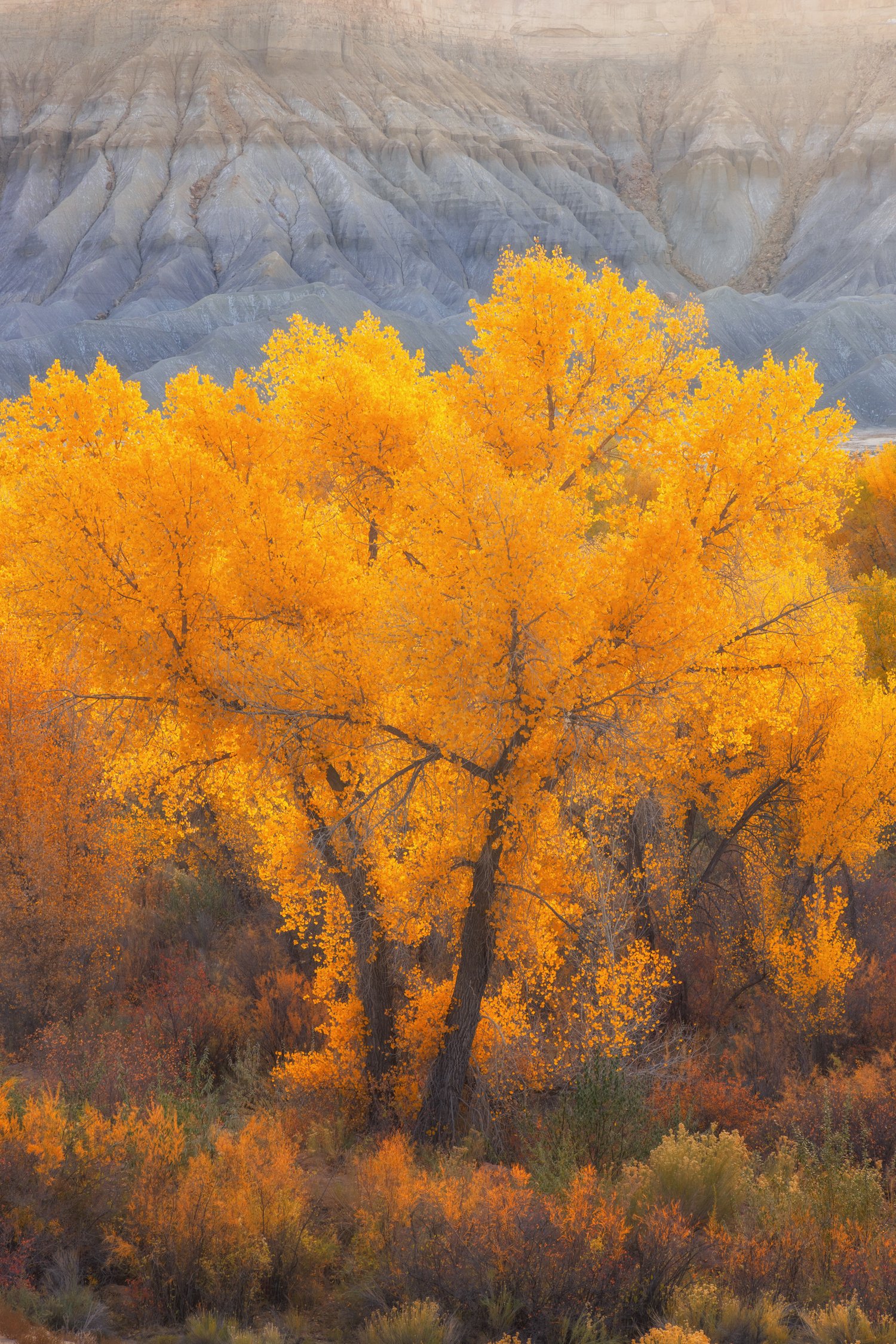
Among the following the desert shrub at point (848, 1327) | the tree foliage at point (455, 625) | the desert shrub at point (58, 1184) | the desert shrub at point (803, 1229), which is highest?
the tree foliage at point (455, 625)

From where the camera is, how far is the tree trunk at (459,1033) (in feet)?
41.1

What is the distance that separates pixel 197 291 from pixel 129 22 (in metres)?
65.3

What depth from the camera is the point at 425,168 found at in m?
130

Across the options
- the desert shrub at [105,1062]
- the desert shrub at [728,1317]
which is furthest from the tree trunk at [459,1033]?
the desert shrub at [728,1317]

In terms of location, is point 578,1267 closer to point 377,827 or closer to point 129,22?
point 377,827

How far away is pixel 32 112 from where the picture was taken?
130000mm

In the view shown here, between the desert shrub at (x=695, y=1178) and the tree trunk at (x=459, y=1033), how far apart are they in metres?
3.76

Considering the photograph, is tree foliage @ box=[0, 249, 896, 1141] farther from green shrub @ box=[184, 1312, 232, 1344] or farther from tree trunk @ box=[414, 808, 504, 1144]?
green shrub @ box=[184, 1312, 232, 1344]

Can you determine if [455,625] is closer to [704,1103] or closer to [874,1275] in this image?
[874,1275]

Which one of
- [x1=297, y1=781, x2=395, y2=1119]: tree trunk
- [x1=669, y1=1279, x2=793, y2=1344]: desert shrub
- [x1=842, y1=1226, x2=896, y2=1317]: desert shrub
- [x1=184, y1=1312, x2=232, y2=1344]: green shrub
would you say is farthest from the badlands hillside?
[x1=669, y1=1279, x2=793, y2=1344]: desert shrub

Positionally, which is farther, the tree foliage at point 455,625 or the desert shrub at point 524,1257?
the tree foliage at point 455,625

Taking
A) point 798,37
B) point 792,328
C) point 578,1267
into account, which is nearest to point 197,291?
point 792,328

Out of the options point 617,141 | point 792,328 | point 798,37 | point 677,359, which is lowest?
point 677,359

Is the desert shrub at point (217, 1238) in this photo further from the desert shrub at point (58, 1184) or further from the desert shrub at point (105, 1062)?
the desert shrub at point (105, 1062)
